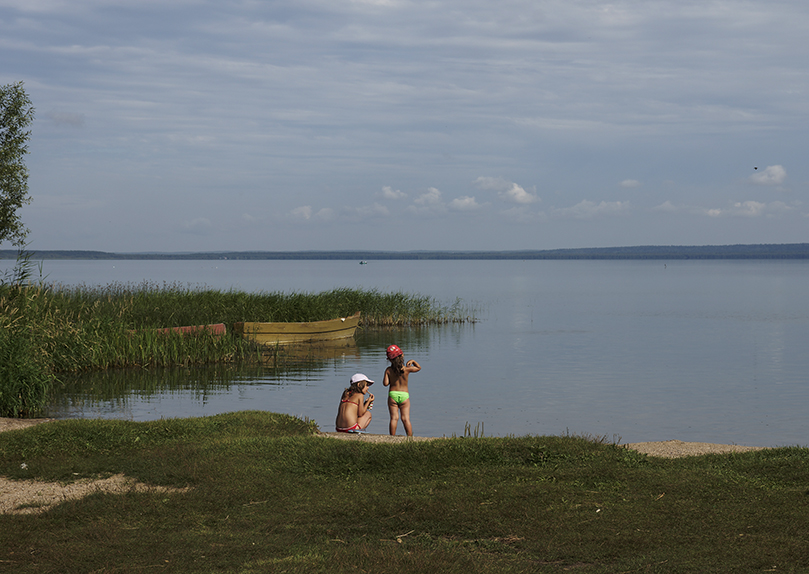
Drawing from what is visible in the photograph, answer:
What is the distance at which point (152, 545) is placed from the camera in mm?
7398

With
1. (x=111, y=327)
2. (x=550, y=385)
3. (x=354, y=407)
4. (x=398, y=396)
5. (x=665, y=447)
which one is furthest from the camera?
(x=550, y=385)

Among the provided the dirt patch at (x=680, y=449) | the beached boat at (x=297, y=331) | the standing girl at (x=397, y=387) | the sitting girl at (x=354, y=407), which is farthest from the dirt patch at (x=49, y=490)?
the beached boat at (x=297, y=331)

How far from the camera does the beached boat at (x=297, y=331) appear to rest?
31.3m

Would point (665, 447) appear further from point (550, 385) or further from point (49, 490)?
point (550, 385)

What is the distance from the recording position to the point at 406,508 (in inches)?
327

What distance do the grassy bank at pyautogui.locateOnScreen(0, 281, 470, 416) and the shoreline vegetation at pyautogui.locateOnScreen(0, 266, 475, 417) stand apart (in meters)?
0.02

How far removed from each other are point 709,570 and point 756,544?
88cm

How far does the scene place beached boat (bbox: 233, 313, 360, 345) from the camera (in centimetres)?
3134

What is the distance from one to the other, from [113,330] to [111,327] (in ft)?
0.62

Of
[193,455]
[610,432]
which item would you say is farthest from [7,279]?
[610,432]

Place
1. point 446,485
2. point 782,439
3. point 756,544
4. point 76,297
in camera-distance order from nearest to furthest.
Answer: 1. point 756,544
2. point 446,485
3. point 782,439
4. point 76,297

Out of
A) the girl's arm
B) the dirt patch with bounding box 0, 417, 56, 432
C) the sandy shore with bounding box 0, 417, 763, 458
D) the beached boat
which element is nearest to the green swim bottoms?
the girl's arm

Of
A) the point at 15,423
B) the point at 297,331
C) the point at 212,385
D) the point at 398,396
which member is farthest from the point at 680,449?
the point at 297,331

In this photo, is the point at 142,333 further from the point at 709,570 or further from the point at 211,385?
the point at 709,570
